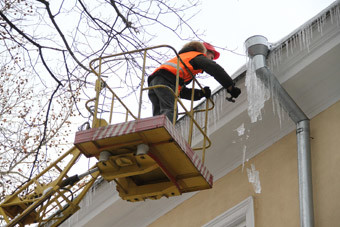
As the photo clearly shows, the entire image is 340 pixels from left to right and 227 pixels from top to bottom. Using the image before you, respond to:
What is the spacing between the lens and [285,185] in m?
6.94

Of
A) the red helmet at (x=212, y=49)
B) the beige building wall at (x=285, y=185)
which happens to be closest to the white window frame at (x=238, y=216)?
the beige building wall at (x=285, y=185)

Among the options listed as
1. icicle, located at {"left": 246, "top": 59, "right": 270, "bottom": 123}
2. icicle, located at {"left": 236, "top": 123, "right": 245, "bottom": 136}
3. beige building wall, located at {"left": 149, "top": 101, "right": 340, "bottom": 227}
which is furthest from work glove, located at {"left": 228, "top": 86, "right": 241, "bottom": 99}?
beige building wall, located at {"left": 149, "top": 101, "right": 340, "bottom": 227}

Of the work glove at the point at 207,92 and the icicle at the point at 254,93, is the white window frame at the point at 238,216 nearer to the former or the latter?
the icicle at the point at 254,93

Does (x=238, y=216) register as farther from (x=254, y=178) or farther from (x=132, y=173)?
(x=132, y=173)

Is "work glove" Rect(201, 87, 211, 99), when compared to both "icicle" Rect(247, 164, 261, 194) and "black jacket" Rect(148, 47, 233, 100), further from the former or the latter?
"icicle" Rect(247, 164, 261, 194)

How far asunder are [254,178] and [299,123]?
917 mm

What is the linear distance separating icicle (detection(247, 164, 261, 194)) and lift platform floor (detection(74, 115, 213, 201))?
79 centimetres

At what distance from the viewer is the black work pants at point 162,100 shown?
22.9ft

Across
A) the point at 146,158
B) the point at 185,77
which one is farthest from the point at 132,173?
the point at 185,77

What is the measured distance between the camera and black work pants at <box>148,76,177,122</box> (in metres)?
6.98

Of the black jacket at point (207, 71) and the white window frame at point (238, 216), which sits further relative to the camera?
the white window frame at point (238, 216)

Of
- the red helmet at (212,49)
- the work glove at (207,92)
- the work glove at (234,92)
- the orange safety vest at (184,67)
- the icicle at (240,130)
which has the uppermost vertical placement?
the red helmet at (212,49)

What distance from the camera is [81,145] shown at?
6.20 meters

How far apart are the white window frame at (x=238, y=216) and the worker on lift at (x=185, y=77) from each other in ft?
4.05
